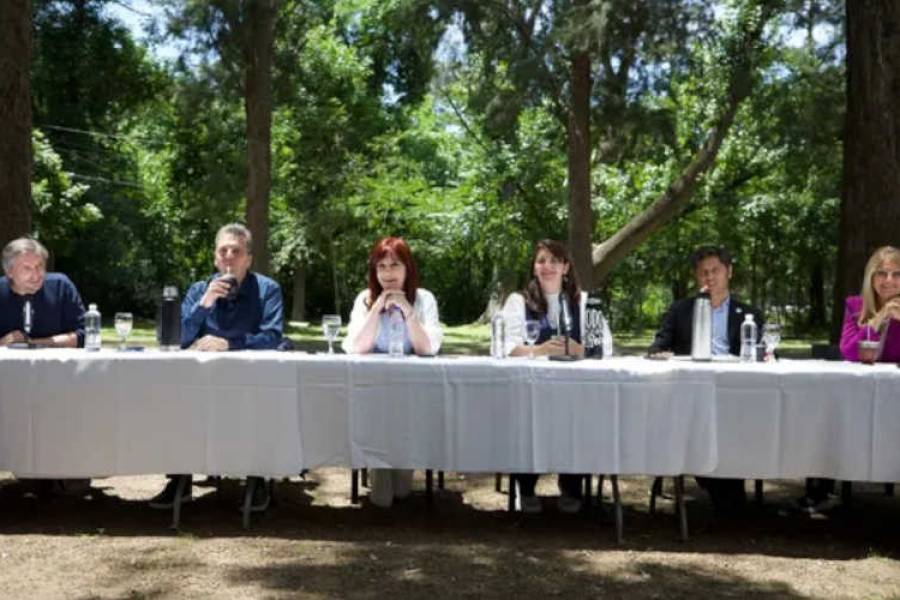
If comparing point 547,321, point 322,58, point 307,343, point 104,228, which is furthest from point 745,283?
point 547,321

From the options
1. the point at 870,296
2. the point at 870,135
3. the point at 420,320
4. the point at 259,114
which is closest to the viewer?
the point at 870,296

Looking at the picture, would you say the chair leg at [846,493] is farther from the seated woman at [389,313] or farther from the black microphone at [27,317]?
the black microphone at [27,317]

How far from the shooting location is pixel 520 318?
16.6 feet

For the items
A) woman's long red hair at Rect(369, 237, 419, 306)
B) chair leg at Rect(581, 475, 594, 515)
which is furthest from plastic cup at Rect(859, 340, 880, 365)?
woman's long red hair at Rect(369, 237, 419, 306)

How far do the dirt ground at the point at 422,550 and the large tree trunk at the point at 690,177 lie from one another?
9.26 m

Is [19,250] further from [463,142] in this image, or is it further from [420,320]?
[463,142]

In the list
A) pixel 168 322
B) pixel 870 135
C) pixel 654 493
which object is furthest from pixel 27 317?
pixel 870 135

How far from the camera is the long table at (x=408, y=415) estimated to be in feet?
14.3

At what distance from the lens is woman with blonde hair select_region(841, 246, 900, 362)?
474 cm

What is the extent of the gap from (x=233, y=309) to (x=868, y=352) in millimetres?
3166

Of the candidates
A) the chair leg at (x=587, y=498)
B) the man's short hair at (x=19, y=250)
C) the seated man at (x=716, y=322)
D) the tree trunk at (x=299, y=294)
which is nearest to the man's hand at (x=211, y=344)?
the man's short hair at (x=19, y=250)

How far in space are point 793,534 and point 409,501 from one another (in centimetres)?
198

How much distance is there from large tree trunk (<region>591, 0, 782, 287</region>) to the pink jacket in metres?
9.27

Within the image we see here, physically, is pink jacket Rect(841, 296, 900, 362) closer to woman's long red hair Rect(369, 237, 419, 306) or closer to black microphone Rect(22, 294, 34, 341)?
woman's long red hair Rect(369, 237, 419, 306)
